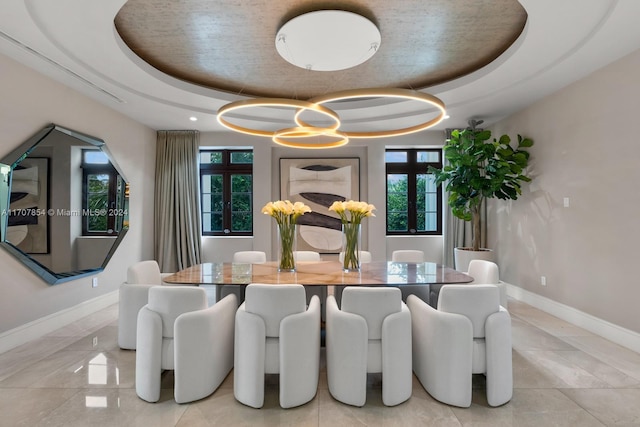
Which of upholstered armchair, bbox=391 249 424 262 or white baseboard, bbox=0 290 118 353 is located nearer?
white baseboard, bbox=0 290 118 353

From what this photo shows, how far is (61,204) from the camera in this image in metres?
3.62

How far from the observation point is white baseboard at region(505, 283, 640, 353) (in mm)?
2988

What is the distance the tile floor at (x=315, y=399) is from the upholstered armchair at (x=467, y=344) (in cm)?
11

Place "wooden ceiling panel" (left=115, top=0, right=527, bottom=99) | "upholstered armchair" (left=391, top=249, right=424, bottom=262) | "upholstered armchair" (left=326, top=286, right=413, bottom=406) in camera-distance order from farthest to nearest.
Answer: "upholstered armchair" (left=391, top=249, right=424, bottom=262) < "wooden ceiling panel" (left=115, top=0, right=527, bottom=99) < "upholstered armchair" (left=326, top=286, right=413, bottom=406)

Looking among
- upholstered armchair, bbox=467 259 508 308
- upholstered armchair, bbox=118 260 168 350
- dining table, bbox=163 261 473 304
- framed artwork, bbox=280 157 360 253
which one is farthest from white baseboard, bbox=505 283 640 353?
upholstered armchair, bbox=118 260 168 350

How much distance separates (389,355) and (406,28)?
8.67 feet

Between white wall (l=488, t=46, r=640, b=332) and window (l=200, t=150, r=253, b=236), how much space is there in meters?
4.40

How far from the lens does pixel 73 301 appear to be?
3.81 m

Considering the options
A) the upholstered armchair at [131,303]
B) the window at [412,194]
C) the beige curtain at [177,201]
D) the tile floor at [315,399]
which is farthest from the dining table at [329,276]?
the window at [412,194]

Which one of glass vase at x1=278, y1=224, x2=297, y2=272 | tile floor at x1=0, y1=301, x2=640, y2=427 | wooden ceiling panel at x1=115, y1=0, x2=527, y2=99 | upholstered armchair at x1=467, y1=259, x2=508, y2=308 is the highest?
wooden ceiling panel at x1=115, y1=0, x2=527, y2=99

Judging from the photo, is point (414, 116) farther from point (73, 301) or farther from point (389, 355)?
point (73, 301)

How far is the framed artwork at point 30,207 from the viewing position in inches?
123

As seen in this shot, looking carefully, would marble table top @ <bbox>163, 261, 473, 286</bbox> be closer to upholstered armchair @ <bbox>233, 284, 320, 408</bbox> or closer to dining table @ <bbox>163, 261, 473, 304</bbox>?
dining table @ <bbox>163, 261, 473, 304</bbox>

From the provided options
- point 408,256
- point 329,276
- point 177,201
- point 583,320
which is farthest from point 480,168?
point 177,201
